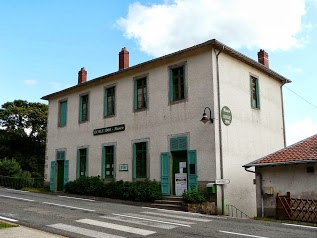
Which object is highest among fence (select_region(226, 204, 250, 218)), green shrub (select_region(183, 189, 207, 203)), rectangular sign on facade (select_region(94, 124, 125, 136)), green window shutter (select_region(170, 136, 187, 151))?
rectangular sign on facade (select_region(94, 124, 125, 136))

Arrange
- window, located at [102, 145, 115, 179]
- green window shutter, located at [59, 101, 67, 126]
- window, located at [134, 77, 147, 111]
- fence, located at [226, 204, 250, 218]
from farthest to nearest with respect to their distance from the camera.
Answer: green window shutter, located at [59, 101, 67, 126], window, located at [102, 145, 115, 179], window, located at [134, 77, 147, 111], fence, located at [226, 204, 250, 218]

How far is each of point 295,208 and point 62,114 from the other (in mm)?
16041

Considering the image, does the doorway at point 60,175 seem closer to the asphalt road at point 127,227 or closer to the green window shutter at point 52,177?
the green window shutter at point 52,177

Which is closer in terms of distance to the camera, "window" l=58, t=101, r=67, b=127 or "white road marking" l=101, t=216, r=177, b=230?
"white road marking" l=101, t=216, r=177, b=230

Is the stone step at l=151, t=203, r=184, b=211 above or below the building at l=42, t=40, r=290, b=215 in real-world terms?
below

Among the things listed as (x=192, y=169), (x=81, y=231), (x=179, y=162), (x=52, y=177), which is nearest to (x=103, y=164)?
(x=52, y=177)

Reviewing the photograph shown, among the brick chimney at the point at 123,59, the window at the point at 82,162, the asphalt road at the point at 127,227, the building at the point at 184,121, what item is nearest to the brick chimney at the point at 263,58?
the building at the point at 184,121

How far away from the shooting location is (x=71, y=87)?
2314 cm

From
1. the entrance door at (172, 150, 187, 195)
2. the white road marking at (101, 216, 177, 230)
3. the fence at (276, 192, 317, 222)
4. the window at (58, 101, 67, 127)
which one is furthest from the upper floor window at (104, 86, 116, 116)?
the fence at (276, 192, 317, 222)

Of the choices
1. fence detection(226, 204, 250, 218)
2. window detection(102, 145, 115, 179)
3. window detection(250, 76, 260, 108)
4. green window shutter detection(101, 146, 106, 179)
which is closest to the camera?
fence detection(226, 204, 250, 218)

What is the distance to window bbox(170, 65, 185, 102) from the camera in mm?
17125

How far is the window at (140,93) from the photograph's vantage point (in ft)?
61.6

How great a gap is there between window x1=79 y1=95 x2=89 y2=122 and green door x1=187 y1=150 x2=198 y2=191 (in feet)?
27.7

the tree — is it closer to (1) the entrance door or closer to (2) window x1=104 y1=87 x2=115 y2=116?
(2) window x1=104 y1=87 x2=115 y2=116
